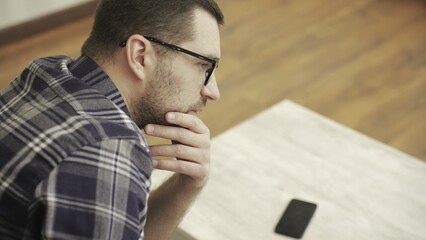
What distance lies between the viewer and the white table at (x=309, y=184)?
1.42 m

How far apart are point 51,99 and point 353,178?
2.88 ft

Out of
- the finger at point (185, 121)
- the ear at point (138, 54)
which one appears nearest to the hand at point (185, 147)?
the finger at point (185, 121)

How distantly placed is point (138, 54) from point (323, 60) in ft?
7.99

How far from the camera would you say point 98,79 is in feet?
3.59

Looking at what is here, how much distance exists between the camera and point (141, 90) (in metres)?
1.14

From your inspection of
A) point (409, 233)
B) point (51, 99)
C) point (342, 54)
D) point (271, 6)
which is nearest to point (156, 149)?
point (51, 99)

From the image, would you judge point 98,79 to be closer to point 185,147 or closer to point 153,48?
point 153,48

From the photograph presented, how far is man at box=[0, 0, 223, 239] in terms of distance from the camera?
2.96 feet

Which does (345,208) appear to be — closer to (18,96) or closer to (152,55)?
(152,55)

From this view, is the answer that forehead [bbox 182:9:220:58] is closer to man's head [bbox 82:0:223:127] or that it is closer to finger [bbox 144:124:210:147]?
man's head [bbox 82:0:223:127]

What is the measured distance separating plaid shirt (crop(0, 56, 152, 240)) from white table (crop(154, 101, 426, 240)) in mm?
472

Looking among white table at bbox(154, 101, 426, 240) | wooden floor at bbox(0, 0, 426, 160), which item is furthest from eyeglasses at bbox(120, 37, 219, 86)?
wooden floor at bbox(0, 0, 426, 160)

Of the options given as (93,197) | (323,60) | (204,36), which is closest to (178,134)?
(204,36)

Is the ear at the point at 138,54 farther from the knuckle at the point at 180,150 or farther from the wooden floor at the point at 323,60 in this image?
the wooden floor at the point at 323,60
